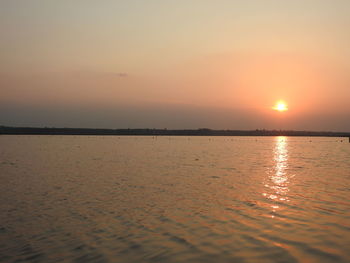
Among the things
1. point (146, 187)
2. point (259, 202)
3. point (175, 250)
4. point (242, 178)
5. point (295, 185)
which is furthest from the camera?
point (242, 178)

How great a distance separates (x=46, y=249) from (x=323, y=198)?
16554 mm

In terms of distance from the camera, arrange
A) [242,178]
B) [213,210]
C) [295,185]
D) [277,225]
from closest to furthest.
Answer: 1. [277,225]
2. [213,210]
3. [295,185]
4. [242,178]

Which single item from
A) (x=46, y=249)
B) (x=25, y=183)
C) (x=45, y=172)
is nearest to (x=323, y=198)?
(x=46, y=249)

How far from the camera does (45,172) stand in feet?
116

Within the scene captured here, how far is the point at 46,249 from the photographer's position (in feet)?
39.2

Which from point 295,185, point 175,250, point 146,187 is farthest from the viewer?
point 295,185

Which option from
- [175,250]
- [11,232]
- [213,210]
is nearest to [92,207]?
[11,232]

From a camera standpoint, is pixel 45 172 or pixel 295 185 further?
pixel 45 172

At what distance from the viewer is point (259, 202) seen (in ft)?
66.0

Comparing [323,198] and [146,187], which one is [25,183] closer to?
[146,187]

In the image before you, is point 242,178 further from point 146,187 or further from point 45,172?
point 45,172

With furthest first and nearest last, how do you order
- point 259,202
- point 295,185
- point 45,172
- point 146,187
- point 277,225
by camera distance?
point 45,172
point 295,185
point 146,187
point 259,202
point 277,225

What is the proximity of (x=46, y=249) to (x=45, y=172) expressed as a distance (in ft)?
81.7

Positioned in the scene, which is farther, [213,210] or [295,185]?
[295,185]
